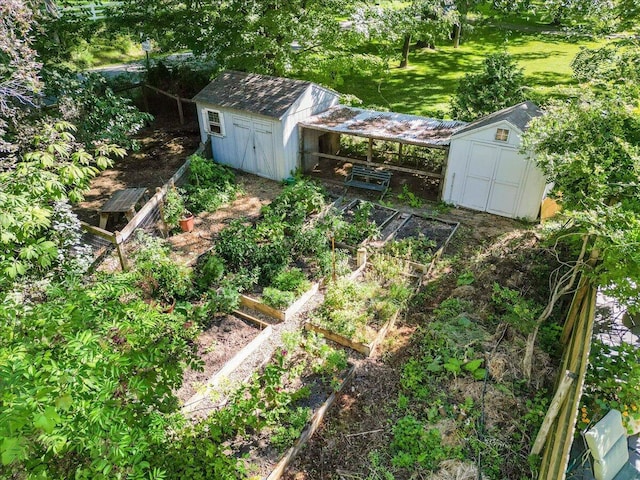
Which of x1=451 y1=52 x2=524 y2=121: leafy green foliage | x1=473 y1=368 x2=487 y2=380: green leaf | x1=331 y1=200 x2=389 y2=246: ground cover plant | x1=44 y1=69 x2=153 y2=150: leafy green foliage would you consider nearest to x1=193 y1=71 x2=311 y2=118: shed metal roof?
x1=44 y1=69 x2=153 y2=150: leafy green foliage

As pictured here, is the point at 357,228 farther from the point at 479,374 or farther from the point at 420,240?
the point at 479,374

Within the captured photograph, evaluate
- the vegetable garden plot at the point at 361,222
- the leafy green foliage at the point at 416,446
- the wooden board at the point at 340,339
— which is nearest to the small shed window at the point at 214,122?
the vegetable garden plot at the point at 361,222

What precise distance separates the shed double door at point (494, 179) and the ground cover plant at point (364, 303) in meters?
4.21

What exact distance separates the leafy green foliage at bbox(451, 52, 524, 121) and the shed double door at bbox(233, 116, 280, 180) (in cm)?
648

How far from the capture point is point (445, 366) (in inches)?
283

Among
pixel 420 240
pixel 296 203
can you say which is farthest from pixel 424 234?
pixel 296 203

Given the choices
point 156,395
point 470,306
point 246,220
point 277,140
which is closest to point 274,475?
point 156,395

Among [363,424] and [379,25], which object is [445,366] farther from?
[379,25]

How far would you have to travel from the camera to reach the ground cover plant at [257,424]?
204 inches

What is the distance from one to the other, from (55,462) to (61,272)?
18.9 ft

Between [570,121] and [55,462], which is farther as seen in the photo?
[570,121]

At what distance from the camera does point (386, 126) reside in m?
13.5

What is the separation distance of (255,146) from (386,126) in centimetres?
424

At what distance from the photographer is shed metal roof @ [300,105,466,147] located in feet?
41.1
